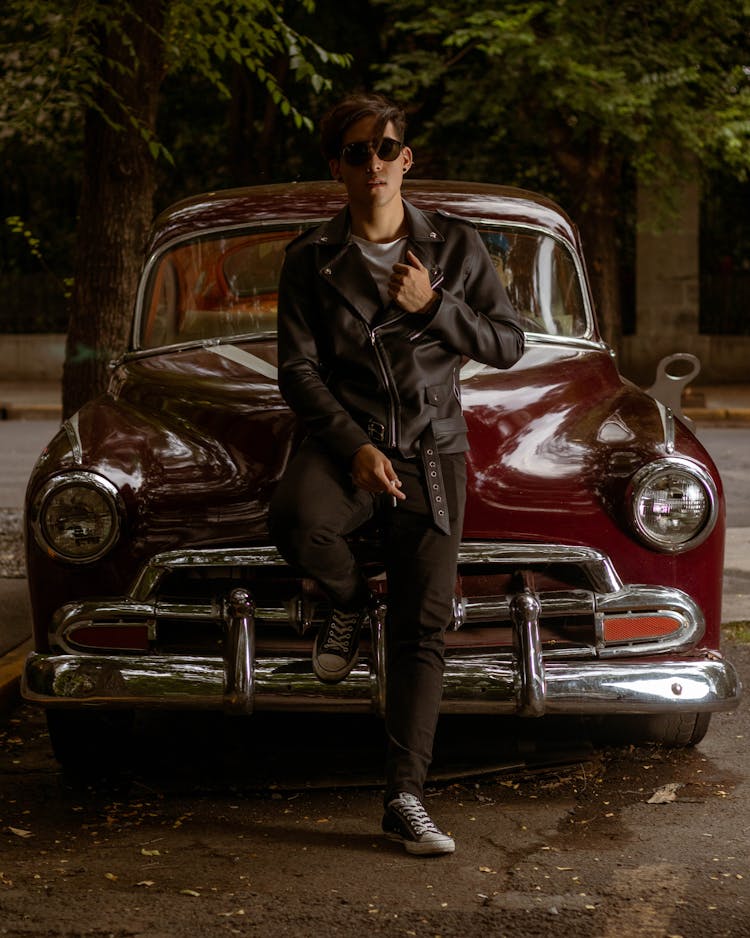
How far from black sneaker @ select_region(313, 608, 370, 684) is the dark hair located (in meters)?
1.23

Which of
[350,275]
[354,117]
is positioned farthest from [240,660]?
[354,117]

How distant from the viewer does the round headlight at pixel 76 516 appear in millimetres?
4586

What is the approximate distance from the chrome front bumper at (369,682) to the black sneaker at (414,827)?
327mm

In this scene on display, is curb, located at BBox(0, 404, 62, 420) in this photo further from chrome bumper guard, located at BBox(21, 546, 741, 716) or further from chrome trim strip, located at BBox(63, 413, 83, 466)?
chrome bumper guard, located at BBox(21, 546, 741, 716)

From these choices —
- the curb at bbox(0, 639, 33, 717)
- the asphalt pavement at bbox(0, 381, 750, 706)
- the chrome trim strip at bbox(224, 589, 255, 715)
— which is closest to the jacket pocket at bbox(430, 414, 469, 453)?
the chrome trim strip at bbox(224, 589, 255, 715)

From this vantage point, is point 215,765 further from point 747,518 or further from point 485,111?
point 485,111

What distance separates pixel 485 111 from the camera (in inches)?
699

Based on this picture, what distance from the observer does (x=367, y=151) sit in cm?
408

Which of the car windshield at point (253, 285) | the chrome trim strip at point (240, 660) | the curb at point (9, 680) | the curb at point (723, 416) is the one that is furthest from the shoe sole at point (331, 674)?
the curb at point (723, 416)

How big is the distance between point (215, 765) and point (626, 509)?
151 centimetres

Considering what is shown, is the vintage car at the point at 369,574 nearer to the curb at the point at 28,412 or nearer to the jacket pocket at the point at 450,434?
the jacket pocket at the point at 450,434

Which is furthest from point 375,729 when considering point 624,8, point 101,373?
point 624,8

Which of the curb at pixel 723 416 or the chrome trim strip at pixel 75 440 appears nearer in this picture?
the chrome trim strip at pixel 75 440

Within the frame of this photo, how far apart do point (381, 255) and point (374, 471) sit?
0.61 metres
